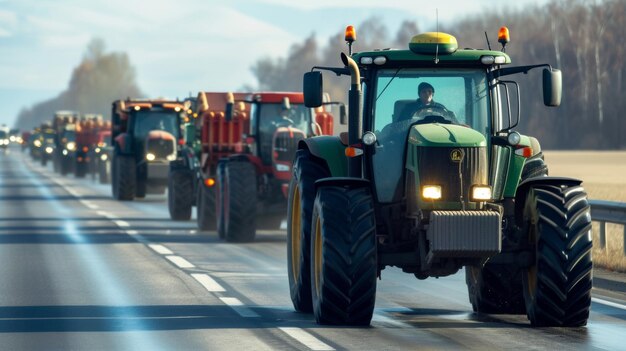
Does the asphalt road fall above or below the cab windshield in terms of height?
below

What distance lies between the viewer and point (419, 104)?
13.7 m

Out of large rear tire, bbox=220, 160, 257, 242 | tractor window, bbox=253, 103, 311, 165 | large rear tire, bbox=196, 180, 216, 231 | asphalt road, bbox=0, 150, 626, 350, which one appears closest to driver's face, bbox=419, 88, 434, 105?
asphalt road, bbox=0, 150, 626, 350

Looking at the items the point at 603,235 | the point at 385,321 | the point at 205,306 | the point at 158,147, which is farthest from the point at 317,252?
the point at 158,147

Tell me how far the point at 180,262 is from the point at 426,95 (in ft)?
23.9

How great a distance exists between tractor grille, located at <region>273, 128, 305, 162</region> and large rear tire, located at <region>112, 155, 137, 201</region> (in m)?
14.6

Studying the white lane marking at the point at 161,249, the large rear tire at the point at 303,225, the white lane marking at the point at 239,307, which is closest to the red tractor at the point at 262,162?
the white lane marking at the point at 161,249

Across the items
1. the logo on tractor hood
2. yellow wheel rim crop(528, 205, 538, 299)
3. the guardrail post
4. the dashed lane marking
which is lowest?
the dashed lane marking

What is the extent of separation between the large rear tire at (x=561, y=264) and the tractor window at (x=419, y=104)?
46.3 inches

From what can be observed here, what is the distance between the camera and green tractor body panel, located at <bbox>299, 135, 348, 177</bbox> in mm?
14180

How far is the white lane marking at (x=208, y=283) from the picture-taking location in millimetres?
16578

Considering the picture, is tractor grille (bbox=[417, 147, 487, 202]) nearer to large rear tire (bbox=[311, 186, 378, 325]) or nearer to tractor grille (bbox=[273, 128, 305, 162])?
large rear tire (bbox=[311, 186, 378, 325])

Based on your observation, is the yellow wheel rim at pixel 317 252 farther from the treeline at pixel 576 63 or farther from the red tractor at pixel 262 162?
the treeline at pixel 576 63

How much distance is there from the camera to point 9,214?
33.6 metres

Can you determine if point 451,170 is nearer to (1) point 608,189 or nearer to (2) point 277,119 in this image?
(2) point 277,119
